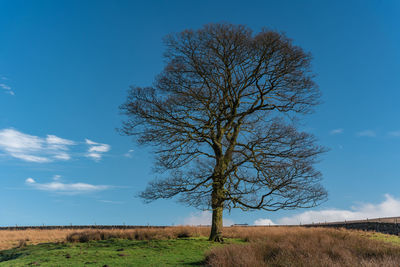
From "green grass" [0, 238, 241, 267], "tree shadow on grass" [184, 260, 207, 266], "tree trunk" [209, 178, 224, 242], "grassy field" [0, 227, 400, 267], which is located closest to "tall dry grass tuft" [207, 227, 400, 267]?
"grassy field" [0, 227, 400, 267]

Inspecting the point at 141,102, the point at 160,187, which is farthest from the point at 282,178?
the point at 141,102

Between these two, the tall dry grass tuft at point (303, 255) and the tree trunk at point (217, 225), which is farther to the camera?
the tree trunk at point (217, 225)

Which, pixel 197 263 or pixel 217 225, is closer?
pixel 197 263

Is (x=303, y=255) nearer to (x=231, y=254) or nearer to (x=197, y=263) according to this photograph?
(x=231, y=254)

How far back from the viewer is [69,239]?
61.3ft

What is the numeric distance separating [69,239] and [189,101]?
10760 millimetres

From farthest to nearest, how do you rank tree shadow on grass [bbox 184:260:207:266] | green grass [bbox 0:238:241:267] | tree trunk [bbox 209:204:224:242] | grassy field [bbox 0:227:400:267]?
tree trunk [bbox 209:204:224:242] < green grass [bbox 0:238:241:267] < tree shadow on grass [bbox 184:260:207:266] < grassy field [bbox 0:227:400:267]

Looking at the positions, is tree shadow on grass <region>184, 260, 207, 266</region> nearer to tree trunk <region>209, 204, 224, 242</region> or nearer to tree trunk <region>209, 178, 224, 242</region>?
tree trunk <region>209, 178, 224, 242</region>

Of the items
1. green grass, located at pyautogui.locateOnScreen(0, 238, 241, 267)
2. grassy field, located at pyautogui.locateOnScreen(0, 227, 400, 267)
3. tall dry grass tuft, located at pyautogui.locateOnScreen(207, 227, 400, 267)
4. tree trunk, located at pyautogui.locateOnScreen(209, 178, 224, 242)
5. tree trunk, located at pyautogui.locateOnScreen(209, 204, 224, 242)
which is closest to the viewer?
tall dry grass tuft, located at pyautogui.locateOnScreen(207, 227, 400, 267)

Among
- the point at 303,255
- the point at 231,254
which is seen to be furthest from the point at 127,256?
the point at 303,255

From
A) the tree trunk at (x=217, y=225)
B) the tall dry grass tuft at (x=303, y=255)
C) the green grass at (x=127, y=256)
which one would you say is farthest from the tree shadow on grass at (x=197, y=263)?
the tree trunk at (x=217, y=225)

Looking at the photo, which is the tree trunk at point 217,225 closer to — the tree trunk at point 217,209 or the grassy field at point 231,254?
the tree trunk at point 217,209

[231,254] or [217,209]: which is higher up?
[217,209]

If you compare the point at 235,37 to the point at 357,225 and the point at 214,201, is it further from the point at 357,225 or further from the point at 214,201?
the point at 357,225
